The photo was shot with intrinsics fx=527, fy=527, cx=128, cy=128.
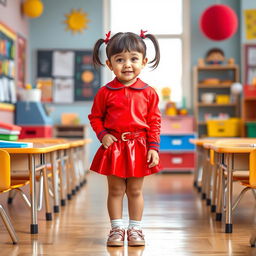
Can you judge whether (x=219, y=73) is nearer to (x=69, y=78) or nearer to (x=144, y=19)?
(x=144, y=19)

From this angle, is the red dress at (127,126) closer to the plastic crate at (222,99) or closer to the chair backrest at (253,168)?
the chair backrest at (253,168)

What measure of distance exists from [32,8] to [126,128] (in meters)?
5.54

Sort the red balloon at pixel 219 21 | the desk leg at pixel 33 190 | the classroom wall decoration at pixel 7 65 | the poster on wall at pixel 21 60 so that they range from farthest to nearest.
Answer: the poster on wall at pixel 21 60 → the red balloon at pixel 219 21 → the classroom wall decoration at pixel 7 65 → the desk leg at pixel 33 190

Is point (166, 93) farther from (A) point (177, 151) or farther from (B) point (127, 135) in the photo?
(B) point (127, 135)

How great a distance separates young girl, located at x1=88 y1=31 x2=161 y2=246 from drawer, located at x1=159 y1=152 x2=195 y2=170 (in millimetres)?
5332

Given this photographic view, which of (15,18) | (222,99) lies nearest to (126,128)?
(15,18)

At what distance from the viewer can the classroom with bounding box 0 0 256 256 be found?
2.84 meters

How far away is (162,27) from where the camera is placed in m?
8.81

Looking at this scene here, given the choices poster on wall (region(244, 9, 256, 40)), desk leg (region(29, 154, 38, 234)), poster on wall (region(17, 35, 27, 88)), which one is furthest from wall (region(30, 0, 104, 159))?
desk leg (region(29, 154, 38, 234))

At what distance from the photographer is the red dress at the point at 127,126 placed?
9.23 ft

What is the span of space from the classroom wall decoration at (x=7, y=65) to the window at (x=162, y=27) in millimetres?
2123

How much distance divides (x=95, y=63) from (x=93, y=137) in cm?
587

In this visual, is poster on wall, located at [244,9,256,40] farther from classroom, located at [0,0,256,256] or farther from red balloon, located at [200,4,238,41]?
red balloon, located at [200,4,238,41]

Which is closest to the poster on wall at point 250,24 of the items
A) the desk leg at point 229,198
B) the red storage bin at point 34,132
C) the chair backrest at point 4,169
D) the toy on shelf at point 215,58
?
the toy on shelf at point 215,58
